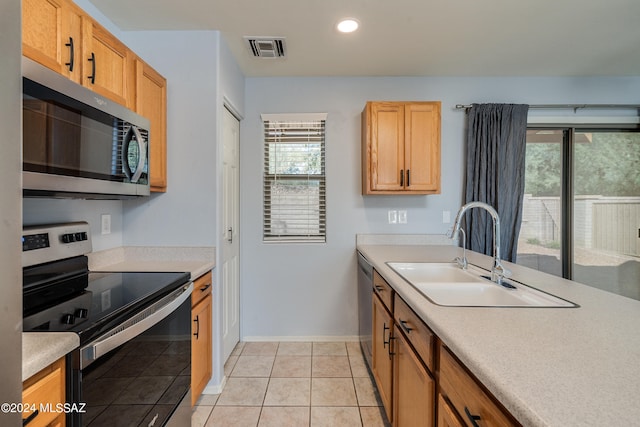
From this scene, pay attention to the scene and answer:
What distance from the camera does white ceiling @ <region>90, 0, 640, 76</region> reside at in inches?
73.0

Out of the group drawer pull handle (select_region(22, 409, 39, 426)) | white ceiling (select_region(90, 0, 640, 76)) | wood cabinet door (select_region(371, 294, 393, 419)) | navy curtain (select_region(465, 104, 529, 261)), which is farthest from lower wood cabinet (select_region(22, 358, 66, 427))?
navy curtain (select_region(465, 104, 529, 261))

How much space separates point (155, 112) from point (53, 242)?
972 millimetres

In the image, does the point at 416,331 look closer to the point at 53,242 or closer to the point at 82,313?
the point at 82,313

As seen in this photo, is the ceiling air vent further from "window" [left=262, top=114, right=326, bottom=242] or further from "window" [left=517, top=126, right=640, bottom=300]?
"window" [left=517, top=126, right=640, bottom=300]

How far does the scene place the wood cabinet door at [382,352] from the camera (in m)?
1.65

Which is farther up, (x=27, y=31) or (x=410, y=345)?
(x=27, y=31)

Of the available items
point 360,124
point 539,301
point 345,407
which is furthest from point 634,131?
point 345,407

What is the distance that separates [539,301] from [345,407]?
4.43ft

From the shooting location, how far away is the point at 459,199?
113 inches

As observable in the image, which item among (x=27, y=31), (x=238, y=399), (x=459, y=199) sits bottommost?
(x=238, y=399)

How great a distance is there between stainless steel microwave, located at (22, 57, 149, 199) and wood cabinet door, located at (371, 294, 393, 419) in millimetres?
1571

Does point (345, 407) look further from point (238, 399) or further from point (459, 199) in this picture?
point (459, 199)

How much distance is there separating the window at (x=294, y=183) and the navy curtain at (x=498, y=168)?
1.41 metres

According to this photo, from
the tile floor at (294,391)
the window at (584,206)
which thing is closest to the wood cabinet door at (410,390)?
the tile floor at (294,391)
